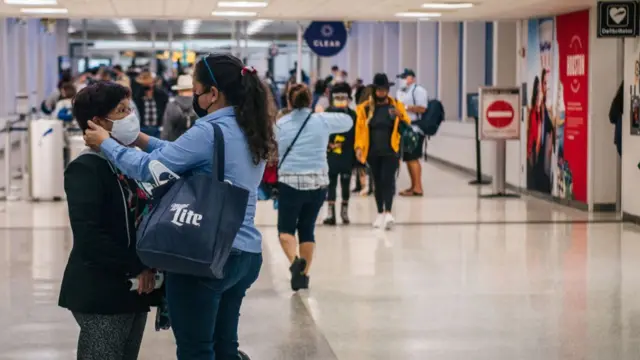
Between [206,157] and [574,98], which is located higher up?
[574,98]

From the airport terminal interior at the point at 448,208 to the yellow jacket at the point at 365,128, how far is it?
0.03 m

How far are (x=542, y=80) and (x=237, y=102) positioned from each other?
11934 millimetres

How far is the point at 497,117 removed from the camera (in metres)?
16.0

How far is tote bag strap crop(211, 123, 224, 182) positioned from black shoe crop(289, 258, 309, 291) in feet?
14.7

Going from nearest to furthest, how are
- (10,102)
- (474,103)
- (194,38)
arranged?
(474,103) < (10,102) < (194,38)

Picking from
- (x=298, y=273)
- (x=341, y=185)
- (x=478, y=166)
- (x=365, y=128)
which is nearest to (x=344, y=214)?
(x=341, y=185)

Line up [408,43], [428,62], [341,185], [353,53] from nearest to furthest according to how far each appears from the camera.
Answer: [341,185] → [428,62] → [408,43] → [353,53]

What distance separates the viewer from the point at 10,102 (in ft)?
88.8

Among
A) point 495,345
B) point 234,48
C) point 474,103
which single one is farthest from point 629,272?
point 234,48

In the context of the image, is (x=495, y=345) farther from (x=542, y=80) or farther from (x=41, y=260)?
(x=542, y=80)

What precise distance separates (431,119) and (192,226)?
13.4 metres

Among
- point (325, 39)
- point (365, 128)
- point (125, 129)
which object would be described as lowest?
point (365, 128)

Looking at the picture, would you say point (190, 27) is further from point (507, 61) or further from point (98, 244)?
point (98, 244)

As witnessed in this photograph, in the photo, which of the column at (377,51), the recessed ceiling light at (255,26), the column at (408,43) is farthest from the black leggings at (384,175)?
the recessed ceiling light at (255,26)
